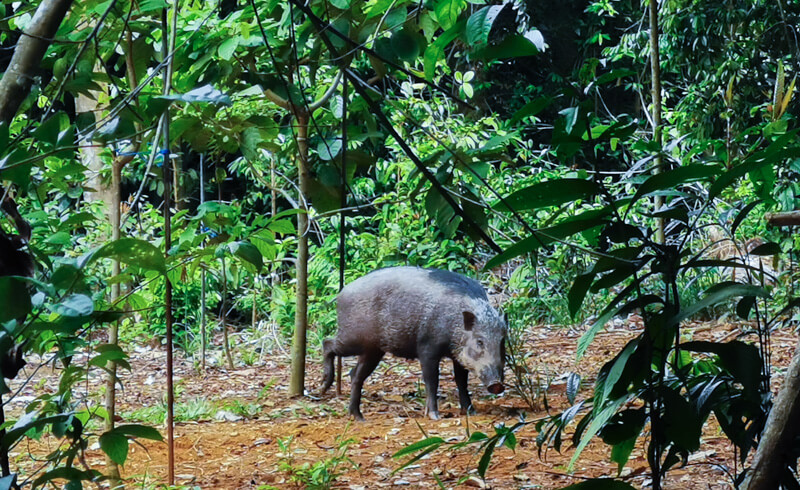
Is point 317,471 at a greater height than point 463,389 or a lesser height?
lesser

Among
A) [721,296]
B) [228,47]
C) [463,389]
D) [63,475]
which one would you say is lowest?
[463,389]

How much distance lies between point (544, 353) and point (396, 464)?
8.58ft

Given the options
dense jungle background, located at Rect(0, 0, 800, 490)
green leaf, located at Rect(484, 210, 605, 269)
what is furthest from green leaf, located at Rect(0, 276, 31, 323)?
green leaf, located at Rect(484, 210, 605, 269)

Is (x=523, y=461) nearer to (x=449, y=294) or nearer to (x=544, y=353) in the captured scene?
(x=449, y=294)

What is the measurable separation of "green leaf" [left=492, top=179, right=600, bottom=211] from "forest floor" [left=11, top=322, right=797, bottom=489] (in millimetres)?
606

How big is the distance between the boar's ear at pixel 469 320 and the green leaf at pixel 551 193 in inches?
107

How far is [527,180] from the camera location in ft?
21.0

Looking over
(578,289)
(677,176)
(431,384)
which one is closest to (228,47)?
(578,289)

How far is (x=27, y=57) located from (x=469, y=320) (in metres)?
2.88

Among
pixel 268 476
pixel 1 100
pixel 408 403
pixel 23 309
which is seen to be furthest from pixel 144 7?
pixel 408 403

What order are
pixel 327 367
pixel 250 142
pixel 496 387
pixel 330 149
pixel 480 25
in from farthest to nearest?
pixel 327 367 < pixel 496 387 < pixel 250 142 < pixel 330 149 < pixel 480 25

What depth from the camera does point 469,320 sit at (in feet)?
12.8

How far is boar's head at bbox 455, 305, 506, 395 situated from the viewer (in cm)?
386

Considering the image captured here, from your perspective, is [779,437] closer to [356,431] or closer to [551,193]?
[551,193]
